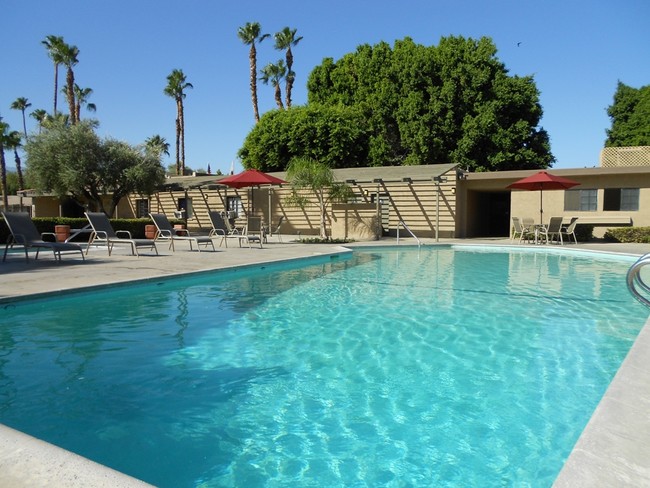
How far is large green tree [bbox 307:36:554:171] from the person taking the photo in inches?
1158

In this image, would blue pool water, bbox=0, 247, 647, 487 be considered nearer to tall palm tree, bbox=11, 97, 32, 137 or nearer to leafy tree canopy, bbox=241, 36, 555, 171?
leafy tree canopy, bbox=241, 36, 555, 171

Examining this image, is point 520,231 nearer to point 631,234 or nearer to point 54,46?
point 631,234

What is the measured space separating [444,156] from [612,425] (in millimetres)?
29408

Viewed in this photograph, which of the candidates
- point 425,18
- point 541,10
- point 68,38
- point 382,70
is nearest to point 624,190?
point 541,10

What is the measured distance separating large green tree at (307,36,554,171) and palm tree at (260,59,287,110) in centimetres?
856

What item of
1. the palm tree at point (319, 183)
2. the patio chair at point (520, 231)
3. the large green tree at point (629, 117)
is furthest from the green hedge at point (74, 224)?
the large green tree at point (629, 117)

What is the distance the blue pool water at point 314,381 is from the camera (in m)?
2.84

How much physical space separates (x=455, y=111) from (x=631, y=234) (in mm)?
14363

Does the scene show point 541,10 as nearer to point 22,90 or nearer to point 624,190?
point 624,190

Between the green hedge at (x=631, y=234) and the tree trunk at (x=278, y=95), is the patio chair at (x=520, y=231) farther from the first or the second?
the tree trunk at (x=278, y=95)

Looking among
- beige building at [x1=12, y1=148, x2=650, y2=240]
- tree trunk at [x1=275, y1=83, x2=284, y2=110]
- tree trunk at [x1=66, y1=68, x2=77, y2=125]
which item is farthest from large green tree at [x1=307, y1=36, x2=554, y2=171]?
tree trunk at [x1=66, y1=68, x2=77, y2=125]

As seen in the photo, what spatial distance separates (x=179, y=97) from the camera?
42031 millimetres

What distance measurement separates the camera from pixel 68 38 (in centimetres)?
3591

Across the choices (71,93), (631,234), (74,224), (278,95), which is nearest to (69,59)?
(71,93)
